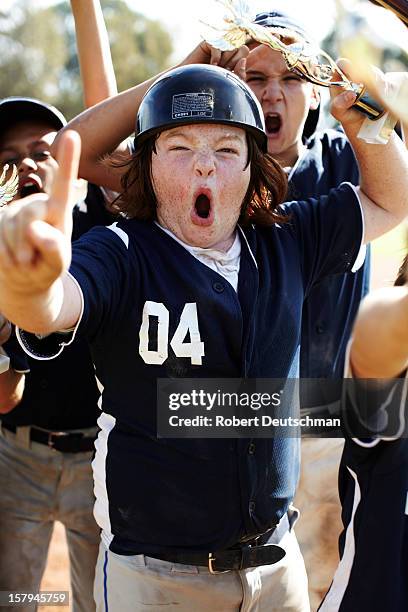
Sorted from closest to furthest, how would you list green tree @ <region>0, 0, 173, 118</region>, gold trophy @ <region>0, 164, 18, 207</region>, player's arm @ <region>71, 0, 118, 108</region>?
1. gold trophy @ <region>0, 164, 18, 207</region>
2. player's arm @ <region>71, 0, 118, 108</region>
3. green tree @ <region>0, 0, 173, 118</region>

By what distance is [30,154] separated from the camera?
4285 mm

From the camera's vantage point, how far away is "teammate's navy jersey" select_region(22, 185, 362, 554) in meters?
3.13

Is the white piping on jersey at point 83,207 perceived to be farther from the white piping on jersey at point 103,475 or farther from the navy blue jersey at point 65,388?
the white piping on jersey at point 103,475

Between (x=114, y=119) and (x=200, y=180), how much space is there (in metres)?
0.75

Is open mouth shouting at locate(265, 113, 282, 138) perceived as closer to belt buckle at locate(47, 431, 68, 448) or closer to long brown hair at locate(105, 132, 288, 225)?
long brown hair at locate(105, 132, 288, 225)

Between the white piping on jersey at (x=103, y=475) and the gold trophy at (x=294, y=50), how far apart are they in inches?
53.0

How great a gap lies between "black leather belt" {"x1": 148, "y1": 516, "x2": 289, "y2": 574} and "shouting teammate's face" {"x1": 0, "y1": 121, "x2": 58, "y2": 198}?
1763mm

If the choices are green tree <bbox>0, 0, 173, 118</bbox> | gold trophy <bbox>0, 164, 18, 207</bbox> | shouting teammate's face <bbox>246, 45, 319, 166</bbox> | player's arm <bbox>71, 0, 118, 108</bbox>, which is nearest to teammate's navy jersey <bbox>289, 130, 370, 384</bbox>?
shouting teammate's face <bbox>246, 45, 319, 166</bbox>

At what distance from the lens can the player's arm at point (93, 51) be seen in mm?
4227

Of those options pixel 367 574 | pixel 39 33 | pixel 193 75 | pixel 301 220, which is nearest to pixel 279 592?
pixel 367 574

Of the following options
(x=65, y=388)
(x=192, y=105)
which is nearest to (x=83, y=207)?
(x=65, y=388)

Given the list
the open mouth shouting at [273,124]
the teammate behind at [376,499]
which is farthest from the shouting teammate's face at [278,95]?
the teammate behind at [376,499]

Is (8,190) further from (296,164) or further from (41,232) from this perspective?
(41,232)

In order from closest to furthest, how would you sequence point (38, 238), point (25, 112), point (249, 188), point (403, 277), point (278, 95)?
1. point (38, 238)
2. point (403, 277)
3. point (249, 188)
4. point (278, 95)
5. point (25, 112)
